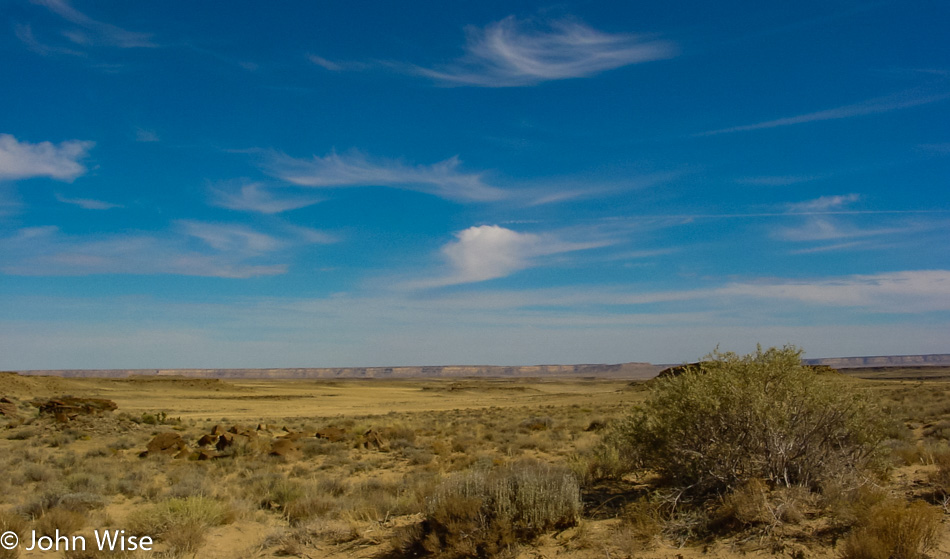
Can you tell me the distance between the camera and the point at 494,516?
7.02 metres

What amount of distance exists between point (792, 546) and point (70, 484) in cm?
1320

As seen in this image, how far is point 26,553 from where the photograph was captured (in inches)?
292

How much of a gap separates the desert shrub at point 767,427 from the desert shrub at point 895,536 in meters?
1.24

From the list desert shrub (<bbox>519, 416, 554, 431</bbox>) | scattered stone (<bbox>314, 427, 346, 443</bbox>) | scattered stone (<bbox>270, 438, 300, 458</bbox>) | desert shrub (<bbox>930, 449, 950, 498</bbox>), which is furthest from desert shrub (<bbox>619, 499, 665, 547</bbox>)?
desert shrub (<bbox>519, 416, 554, 431</bbox>)

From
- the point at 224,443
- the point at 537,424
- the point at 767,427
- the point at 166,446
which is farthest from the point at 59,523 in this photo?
the point at 537,424

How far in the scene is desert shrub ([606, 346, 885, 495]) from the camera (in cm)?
696

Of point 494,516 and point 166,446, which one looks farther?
point 166,446

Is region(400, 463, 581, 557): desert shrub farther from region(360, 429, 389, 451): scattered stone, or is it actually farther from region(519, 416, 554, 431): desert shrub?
region(519, 416, 554, 431): desert shrub

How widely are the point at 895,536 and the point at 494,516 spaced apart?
4105 mm

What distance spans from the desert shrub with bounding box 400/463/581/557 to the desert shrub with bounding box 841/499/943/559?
301cm

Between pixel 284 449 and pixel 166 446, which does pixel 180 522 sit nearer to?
pixel 284 449

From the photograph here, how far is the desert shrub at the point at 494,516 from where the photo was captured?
665 cm

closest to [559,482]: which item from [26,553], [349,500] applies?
[349,500]

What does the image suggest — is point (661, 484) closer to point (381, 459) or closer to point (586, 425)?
point (381, 459)
